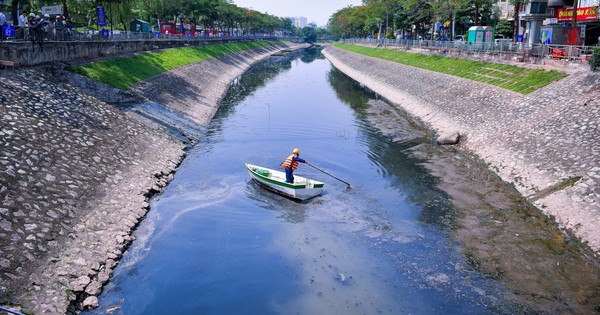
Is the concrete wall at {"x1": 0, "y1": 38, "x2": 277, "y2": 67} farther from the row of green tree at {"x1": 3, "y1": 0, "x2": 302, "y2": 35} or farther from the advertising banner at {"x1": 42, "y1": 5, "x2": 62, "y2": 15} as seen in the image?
the row of green tree at {"x1": 3, "y1": 0, "x2": 302, "y2": 35}

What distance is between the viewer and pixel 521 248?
60.0 feet

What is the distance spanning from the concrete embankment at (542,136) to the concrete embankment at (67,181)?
1830cm

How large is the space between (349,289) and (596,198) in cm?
1153

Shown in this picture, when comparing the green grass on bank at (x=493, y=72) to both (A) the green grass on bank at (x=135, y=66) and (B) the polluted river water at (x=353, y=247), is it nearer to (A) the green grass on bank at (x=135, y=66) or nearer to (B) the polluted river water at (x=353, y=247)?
(B) the polluted river water at (x=353, y=247)

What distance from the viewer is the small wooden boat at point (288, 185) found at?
22656 mm

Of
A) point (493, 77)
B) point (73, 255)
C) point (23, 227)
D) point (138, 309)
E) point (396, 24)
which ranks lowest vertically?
point (138, 309)

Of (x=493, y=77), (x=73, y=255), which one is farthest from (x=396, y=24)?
(x=73, y=255)

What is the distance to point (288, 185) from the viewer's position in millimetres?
22734

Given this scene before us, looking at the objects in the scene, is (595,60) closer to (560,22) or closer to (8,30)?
(560,22)

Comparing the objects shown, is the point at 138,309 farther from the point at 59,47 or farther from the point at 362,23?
the point at 362,23

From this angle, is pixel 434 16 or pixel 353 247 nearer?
pixel 353 247

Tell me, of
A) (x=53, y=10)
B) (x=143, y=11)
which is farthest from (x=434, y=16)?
(x=53, y=10)

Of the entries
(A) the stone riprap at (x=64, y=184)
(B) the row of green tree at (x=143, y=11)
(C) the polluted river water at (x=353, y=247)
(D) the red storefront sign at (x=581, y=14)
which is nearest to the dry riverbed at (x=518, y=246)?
(C) the polluted river water at (x=353, y=247)

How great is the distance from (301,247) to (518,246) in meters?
8.62
